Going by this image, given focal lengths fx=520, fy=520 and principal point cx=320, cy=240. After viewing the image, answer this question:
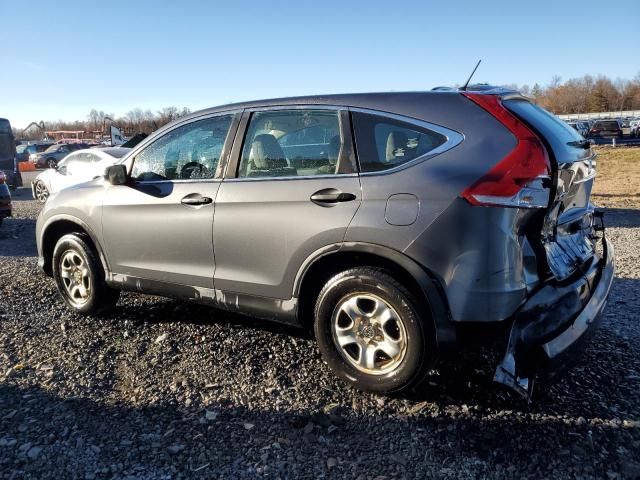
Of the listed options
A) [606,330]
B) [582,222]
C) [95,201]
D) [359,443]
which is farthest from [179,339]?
[606,330]

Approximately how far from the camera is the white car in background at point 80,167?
11.7 m

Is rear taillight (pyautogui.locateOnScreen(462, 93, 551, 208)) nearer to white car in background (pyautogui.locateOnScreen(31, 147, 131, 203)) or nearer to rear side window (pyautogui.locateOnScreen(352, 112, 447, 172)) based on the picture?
rear side window (pyautogui.locateOnScreen(352, 112, 447, 172))

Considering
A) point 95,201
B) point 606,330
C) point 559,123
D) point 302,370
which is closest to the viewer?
point 559,123

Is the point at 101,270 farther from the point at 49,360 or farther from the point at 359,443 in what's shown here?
the point at 359,443

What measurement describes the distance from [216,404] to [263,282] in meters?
0.84

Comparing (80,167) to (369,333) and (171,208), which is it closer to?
(171,208)

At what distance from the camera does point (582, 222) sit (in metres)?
3.43

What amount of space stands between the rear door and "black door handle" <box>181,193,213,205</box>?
0.11m

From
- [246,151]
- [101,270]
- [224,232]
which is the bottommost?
[101,270]

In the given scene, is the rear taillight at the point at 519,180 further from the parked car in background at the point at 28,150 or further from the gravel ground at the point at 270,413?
the parked car in background at the point at 28,150

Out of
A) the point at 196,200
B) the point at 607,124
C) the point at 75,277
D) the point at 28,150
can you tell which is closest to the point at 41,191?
the point at 75,277

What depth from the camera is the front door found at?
383cm

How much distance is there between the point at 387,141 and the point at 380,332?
1152 mm

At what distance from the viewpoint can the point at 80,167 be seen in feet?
40.6
